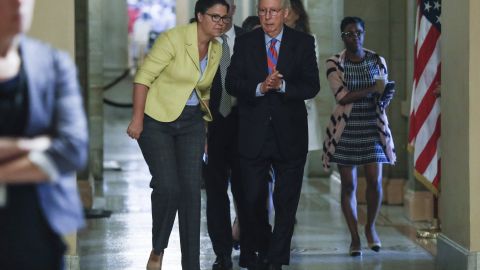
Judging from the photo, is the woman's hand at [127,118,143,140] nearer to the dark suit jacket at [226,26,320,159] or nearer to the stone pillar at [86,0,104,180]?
the dark suit jacket at [226,26,320,159]

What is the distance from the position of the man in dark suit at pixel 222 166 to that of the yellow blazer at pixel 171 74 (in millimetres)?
672

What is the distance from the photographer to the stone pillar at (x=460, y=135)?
8.09 metres

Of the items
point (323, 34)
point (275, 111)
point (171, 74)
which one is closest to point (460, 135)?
point (275, 111)

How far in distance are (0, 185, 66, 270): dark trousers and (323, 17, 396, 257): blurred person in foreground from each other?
551cm

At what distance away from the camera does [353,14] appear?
42.4 ft

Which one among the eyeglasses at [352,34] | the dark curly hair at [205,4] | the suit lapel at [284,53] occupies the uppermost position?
the dark curly hair at [205,4]

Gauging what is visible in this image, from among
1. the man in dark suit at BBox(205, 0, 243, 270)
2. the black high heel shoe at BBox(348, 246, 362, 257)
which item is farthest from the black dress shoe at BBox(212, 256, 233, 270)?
the black high heel shoe at BBox(348, 246, 362, 257)

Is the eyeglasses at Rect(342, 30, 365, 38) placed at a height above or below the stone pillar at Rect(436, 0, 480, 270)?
above

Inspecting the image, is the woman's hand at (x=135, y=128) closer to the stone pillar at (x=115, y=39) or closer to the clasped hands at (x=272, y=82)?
the clasped hands at (x=272, y=82)

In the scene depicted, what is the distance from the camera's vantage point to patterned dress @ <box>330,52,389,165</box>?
958 cm

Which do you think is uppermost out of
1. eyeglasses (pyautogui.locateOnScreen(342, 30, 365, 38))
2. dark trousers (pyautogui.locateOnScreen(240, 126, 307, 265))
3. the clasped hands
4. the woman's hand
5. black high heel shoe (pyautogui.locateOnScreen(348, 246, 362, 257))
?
eyeglasses (pyautogui.locateOnScreen(342, 30, 365, 38))

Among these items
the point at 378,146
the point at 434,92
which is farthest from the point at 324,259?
the point at 434,92

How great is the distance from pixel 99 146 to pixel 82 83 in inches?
86.3

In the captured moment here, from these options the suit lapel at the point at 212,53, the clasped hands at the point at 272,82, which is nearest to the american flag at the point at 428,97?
the clasped hands at the point at 272,82
